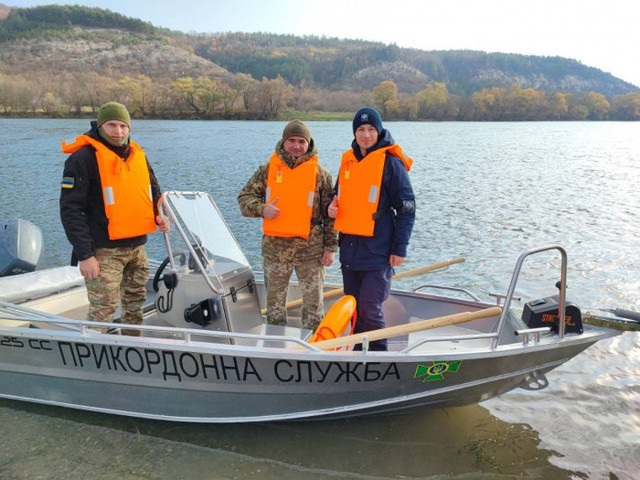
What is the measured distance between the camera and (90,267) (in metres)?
3.35

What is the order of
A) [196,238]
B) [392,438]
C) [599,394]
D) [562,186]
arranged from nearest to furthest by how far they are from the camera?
[392,438] < [196,238] < [599,394] < [562,186]

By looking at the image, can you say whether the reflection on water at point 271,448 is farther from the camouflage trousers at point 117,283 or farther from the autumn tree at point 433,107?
the autumn tree at point 433,107

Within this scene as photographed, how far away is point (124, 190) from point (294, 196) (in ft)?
4.03

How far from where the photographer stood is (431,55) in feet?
440

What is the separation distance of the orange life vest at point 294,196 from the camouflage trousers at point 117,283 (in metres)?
1.07

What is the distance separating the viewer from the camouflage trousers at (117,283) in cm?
349

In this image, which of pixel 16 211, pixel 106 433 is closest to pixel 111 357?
pixel 106 433

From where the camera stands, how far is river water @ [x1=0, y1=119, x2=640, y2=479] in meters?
3.43

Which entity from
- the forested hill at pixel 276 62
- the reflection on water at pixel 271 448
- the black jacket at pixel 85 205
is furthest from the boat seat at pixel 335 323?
the forested hill at pixel 276 62

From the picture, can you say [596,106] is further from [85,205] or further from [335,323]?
[85,205]

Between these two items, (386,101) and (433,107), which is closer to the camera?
(433,107)

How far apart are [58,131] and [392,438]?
123 ft

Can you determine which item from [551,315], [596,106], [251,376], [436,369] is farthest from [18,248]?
[596,106]

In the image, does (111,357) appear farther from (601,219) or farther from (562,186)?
(562,186)
